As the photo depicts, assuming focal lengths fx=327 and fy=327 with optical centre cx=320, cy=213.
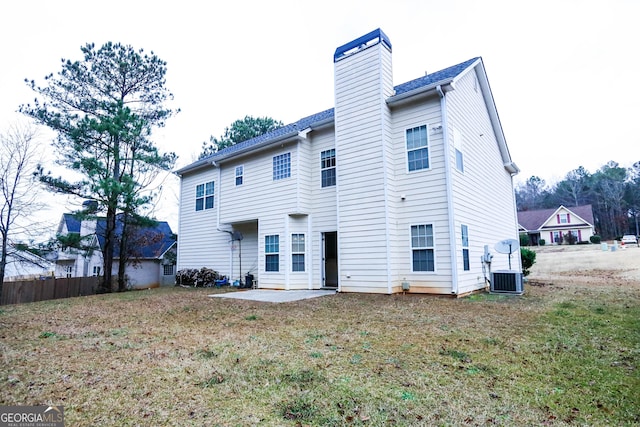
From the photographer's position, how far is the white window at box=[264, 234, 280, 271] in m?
12.0

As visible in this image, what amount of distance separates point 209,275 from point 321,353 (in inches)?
446

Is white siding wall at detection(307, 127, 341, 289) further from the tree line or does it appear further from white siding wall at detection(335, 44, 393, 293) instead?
the tree line

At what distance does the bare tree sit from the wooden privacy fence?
1008mm

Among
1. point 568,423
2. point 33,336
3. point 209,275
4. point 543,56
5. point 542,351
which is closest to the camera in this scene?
point 568,423

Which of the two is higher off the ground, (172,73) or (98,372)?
(172,73)

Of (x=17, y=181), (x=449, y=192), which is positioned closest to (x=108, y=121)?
(x=17, y=181)

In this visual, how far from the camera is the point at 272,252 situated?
39.9 feet

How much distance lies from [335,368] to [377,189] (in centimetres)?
686

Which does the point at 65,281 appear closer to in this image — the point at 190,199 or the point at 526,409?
the point at 190,199

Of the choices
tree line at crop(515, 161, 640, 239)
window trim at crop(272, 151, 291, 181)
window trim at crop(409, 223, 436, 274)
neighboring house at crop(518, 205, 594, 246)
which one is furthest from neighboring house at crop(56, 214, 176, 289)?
tree line at crop(515, 161, 640, 239)

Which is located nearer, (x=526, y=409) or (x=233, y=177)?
(x=526, y=409)

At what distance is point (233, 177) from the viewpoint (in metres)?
14.2

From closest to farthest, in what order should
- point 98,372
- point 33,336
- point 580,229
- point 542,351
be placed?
point 98,372
point 542,351
point 33,336
point 580,229

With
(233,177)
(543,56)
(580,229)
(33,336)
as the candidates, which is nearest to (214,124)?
A: (233,177)
